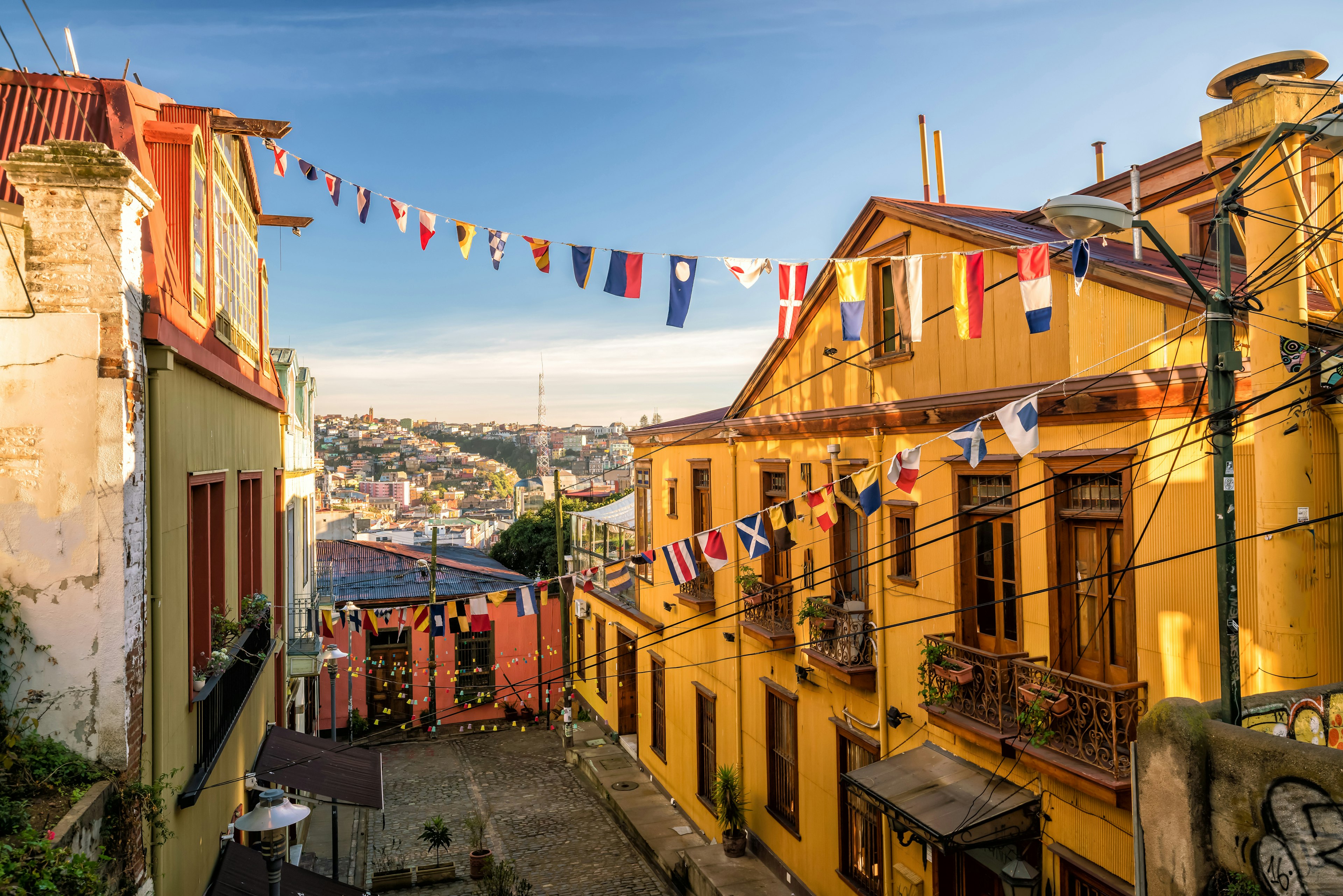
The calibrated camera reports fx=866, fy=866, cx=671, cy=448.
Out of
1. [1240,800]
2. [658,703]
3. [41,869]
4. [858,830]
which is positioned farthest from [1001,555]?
[658,703]

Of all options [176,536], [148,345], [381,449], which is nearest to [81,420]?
[148,345]

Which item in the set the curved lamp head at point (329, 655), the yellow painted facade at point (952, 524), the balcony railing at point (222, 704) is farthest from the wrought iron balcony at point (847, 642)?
the curved lamp head at point (329, 655)

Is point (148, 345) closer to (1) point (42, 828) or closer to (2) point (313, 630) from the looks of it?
(1) point (42, 828)

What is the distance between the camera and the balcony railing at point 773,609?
12.9 meters

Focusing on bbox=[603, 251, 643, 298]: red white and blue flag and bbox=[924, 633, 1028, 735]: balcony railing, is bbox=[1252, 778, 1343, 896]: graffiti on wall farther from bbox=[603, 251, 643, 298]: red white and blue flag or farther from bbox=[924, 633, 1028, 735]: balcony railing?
bbox=[603, 251, 643, 298]: red white and blue flag

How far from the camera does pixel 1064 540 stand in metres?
8.02

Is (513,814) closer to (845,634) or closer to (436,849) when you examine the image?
(436,849)

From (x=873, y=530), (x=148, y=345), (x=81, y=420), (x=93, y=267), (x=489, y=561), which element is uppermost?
(x=93, y=267)

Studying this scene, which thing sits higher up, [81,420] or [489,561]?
[81,420]

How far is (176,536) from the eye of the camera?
22.6 ft

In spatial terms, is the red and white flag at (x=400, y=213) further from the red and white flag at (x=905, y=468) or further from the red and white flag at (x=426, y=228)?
the red and white flag at (x=905, y=468)

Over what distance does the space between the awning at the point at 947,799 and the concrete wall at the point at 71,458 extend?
667 centimetres

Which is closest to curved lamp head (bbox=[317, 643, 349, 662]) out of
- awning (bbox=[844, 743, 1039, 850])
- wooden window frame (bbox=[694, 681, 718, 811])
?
wooden window frame (bbox=[694, 681, 718, 811])

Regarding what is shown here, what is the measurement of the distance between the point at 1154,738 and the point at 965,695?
3.52 metres
